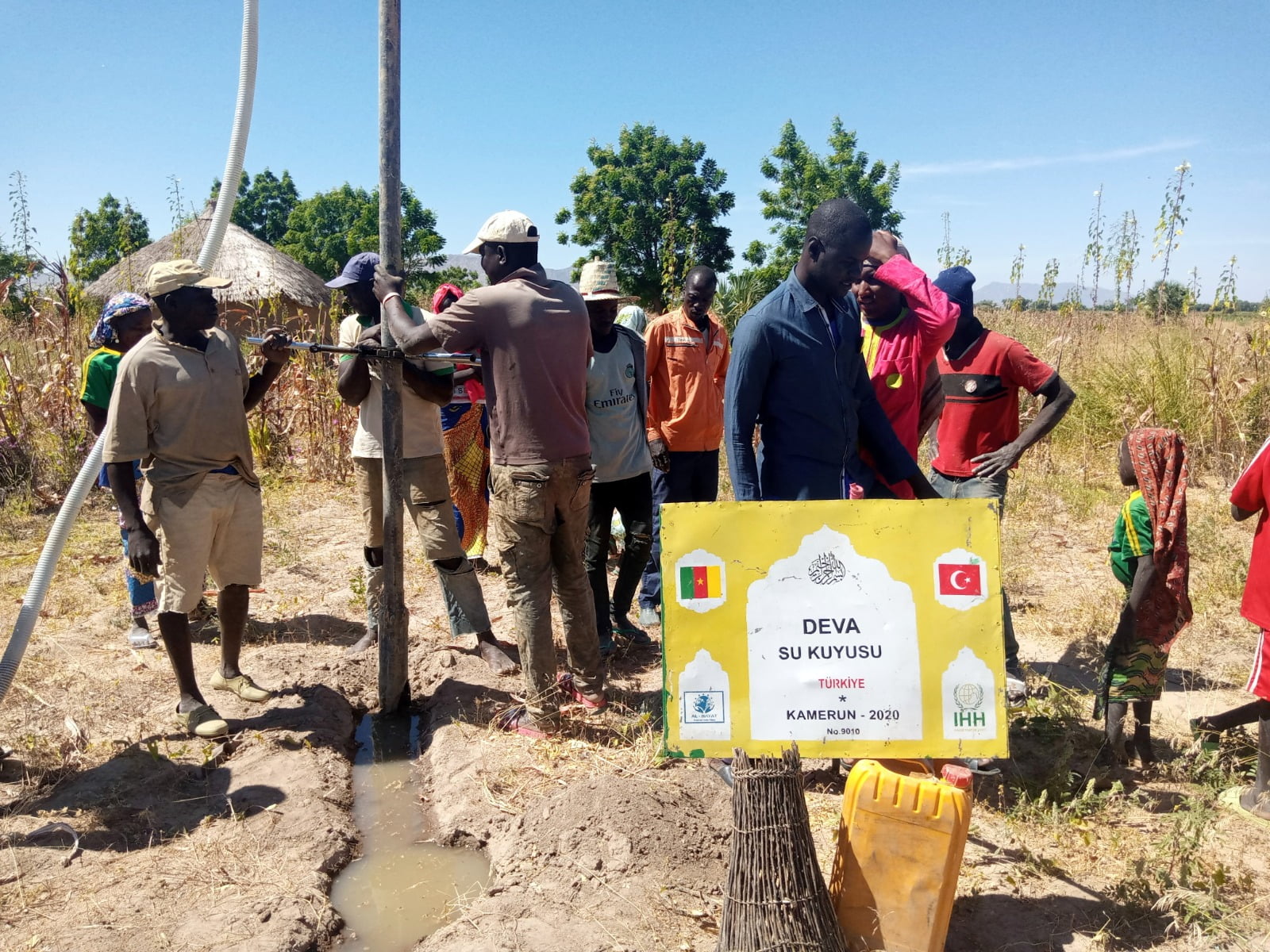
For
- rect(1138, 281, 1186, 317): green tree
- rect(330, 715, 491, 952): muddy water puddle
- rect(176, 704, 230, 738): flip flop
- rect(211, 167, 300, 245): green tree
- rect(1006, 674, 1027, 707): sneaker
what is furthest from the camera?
rect(211, 167, 300, 245): green tree

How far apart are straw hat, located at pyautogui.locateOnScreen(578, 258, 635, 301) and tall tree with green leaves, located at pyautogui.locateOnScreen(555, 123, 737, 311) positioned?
104 ft

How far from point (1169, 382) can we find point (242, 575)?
9.26 metres

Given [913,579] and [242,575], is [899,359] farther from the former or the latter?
[242,575]

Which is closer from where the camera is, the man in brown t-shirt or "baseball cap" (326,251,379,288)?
the man in brown t-shirt

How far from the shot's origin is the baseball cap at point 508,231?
3.89 m

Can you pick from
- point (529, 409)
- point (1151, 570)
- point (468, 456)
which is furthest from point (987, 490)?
point (468, 456)

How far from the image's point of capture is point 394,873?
11.5 feet

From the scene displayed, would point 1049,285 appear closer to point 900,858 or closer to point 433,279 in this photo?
point 900,858

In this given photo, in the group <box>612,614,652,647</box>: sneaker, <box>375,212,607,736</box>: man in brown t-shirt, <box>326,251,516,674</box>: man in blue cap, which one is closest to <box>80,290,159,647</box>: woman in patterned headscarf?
<box>326,251,516,674</box>: man in blue cap

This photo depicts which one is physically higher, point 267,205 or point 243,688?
point 267,205

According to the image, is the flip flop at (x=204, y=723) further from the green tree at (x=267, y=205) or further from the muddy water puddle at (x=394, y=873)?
the green tree at (x=267, y=205)

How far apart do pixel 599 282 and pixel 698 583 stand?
2.74 meters

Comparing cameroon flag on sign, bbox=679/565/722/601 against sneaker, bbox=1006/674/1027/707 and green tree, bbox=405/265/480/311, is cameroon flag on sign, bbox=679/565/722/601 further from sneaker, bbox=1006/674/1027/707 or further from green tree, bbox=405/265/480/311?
green tree, bbox=405/265/480/311

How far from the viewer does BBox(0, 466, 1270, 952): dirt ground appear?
9.48ft
